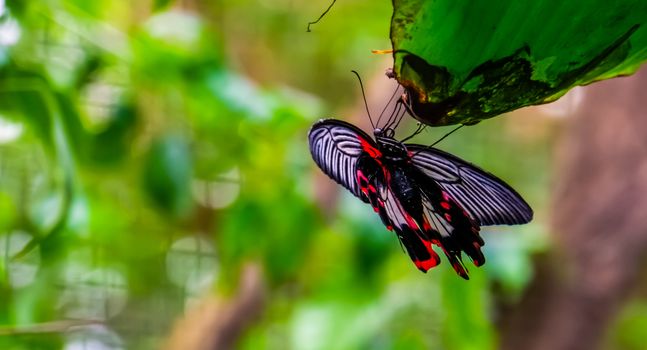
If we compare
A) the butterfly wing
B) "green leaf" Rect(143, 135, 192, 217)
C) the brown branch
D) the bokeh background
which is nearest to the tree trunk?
the bokeh background

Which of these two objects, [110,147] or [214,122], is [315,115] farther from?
[110,147]

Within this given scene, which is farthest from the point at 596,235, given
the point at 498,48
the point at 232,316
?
the point at 498,48

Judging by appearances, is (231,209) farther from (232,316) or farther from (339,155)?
(339,155)

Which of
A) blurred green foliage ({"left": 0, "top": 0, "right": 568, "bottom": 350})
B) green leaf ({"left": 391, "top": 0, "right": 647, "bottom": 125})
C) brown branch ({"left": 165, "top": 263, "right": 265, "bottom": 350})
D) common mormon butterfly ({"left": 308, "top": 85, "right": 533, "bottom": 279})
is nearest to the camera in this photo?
green leaf ({"left": 391, "top": 0, "right": 647, "bottom": 125})

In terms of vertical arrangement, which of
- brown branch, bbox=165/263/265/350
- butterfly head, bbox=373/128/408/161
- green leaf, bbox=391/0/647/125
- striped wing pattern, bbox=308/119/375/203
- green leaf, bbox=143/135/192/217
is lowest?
green leaf, bbox=391/0/647/125

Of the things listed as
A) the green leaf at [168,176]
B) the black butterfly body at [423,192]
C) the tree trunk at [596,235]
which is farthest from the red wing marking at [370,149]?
the tree trunk at [596,235]

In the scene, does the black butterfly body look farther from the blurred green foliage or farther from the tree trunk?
the tree trunk
